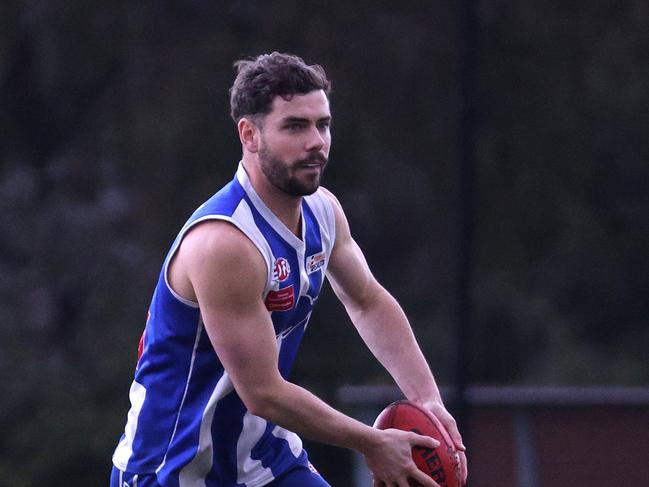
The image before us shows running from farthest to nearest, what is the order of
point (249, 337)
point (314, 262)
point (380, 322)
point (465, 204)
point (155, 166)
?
point (155, 166)
point (465, 204)
point (380, 322)
point (314, 262)
point (249, 337)

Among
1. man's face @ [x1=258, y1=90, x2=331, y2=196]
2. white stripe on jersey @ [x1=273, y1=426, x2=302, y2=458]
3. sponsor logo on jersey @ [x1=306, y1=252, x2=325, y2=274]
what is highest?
man's face @ [x1=258, y1=90, x2=331, y2=196]

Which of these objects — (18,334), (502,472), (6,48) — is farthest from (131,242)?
(502,472)

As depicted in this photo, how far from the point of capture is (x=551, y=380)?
20.2 ft

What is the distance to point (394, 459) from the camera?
119 inches

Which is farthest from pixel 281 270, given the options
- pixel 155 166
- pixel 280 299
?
pixel 155 166

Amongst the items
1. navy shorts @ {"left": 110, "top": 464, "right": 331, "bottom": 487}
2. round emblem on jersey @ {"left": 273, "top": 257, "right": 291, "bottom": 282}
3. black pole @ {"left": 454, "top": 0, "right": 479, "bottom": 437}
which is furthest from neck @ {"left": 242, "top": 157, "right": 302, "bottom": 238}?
black pole @ {"left": 454, "top": 0, "right": 479, "bottom": 437}

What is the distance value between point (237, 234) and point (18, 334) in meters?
2.73

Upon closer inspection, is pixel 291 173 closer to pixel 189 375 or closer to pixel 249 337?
pixel 249 337

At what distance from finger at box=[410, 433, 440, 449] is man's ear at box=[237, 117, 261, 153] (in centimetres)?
80

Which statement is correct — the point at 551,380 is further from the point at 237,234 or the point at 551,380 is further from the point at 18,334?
the point at 237,234

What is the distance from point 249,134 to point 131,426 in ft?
2.60

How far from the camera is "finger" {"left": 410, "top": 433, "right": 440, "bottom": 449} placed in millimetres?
3064

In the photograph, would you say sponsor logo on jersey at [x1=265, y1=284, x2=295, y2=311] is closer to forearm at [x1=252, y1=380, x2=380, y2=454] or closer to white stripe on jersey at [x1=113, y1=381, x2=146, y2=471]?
forearm at [x1=252, y1=380, x2=380, y2=454]

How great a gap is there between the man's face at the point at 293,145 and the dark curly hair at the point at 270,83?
20mm
